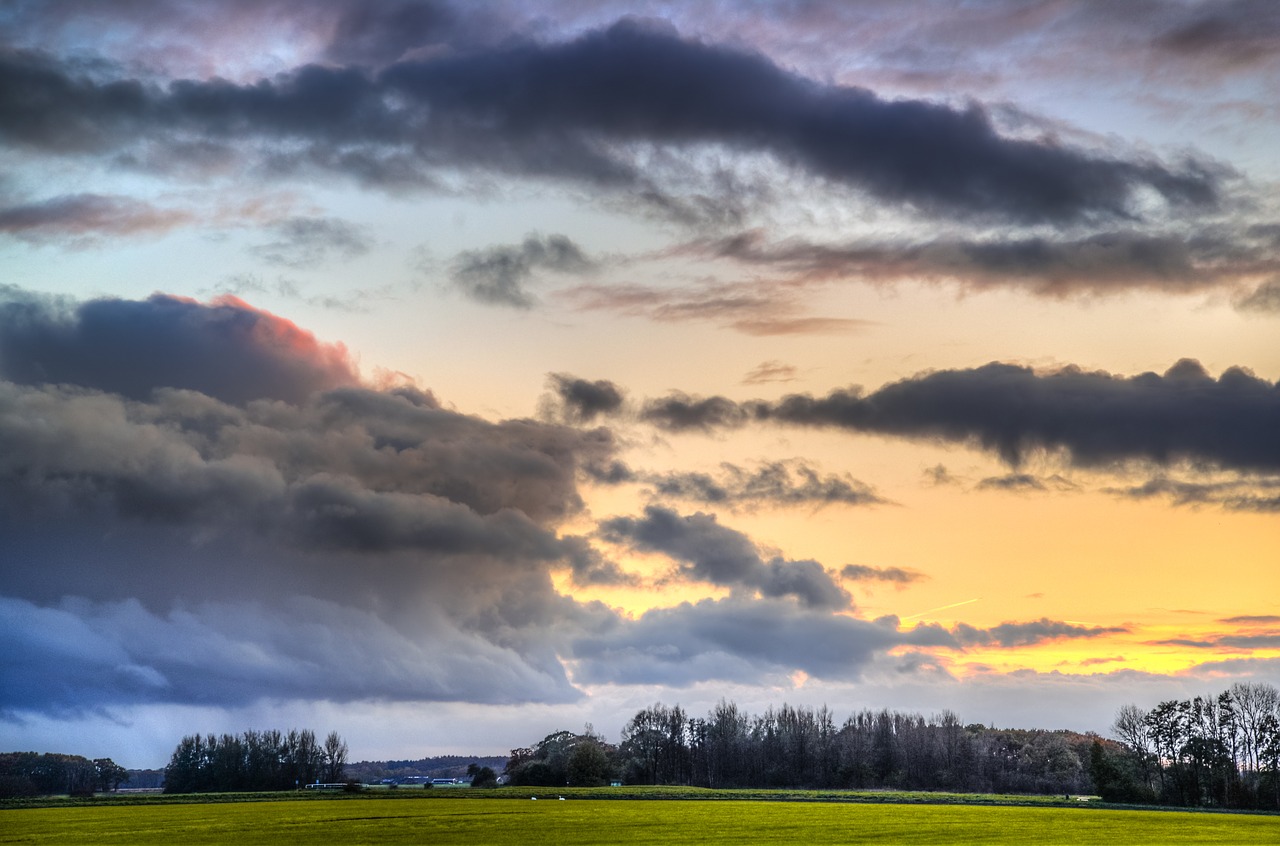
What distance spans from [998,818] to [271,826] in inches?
2744

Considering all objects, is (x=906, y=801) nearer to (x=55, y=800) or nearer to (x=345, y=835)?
(x=345, y=835)

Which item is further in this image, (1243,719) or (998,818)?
(1243,719)

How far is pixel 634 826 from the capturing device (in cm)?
9544

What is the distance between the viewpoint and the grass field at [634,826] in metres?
82.2

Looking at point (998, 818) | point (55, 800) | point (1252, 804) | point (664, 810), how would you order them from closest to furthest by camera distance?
1. point (998, 818)
2. point (664, 810)
3. point (1252, 804)
4. point (55, 800)

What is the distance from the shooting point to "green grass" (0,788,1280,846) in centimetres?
8225

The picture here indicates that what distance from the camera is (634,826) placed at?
9544cm

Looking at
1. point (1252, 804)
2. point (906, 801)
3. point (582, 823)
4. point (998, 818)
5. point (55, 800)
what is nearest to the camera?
point (582, 823)

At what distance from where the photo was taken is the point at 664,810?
125 meters

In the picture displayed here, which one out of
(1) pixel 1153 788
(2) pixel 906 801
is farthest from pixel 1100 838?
(1) pixel 1153 788

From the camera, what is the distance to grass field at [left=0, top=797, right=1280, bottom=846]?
8225 cm

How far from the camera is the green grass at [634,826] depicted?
82.2 meters

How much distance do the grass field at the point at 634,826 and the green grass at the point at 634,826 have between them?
111mm

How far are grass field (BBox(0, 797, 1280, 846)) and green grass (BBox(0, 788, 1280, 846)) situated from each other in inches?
4.4
